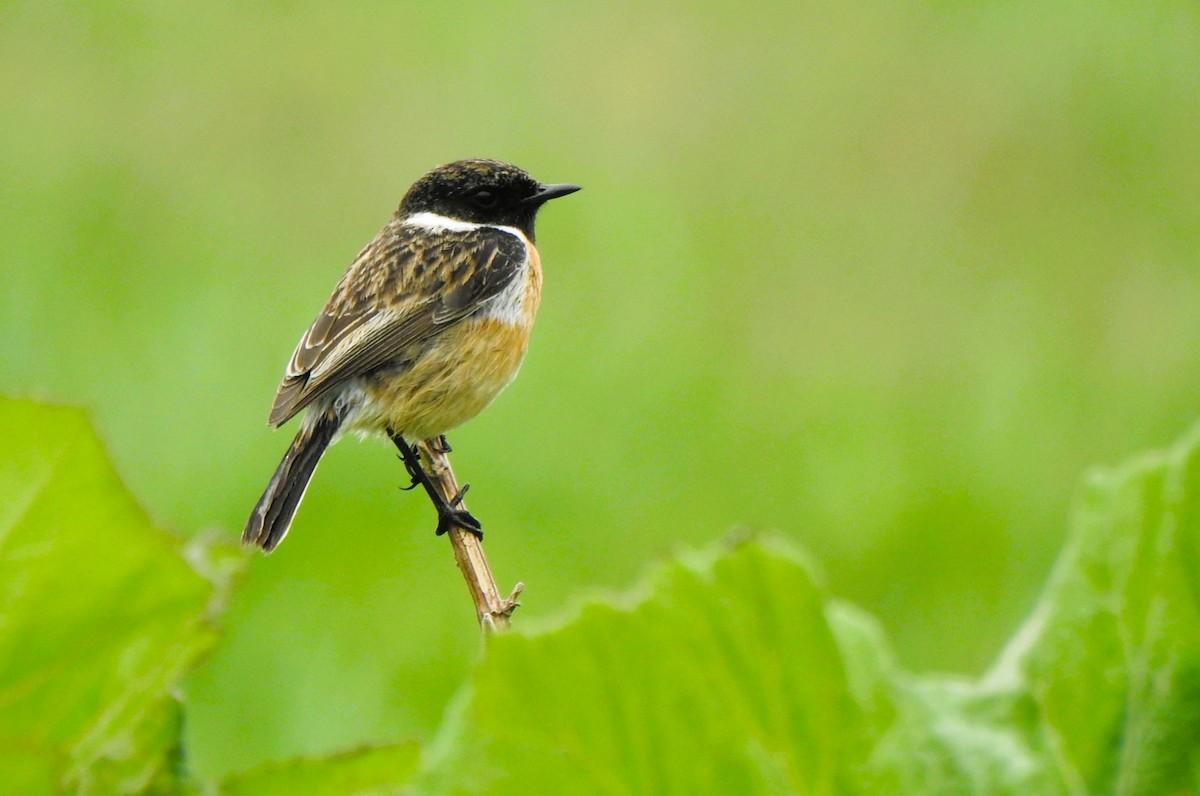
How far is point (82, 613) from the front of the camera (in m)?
0.75

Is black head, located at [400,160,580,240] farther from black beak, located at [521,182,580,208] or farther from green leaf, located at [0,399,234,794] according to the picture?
green leaf, located at [0,399,234,794]

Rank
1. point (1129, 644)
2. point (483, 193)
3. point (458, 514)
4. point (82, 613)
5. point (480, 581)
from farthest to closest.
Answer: point (483, 193) < point (458, 514) < point (480, 581) < point (1129, 644) < point (82, 613)

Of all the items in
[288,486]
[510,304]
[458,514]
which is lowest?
[458,514]

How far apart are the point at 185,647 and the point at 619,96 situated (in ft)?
34.7

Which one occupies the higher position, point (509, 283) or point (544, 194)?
point (544, 194)

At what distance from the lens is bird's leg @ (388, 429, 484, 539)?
4350 mm

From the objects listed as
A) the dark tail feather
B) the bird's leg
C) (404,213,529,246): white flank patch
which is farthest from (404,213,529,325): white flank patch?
the dark tail feather

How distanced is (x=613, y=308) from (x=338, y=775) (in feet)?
27.0

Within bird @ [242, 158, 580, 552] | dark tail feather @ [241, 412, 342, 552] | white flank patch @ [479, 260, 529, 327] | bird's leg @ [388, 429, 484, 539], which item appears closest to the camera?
bird's leg @ [388, 429, 484, 539]

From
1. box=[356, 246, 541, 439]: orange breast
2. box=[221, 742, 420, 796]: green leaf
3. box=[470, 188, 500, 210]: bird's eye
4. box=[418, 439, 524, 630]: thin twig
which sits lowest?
box=[221, 742, 420, 796]: green leaf

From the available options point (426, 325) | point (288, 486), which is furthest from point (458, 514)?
point (426, 325)

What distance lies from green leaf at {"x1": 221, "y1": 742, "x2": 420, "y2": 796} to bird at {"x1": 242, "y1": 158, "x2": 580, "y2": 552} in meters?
4.13

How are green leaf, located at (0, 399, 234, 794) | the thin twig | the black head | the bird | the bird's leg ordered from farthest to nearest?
the black head → the bird → the bird's leg → the thin twig → green leaf, located at (0, 399, 234, 794)

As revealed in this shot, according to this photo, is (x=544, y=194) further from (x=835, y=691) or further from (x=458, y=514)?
(x=835, y=691)
